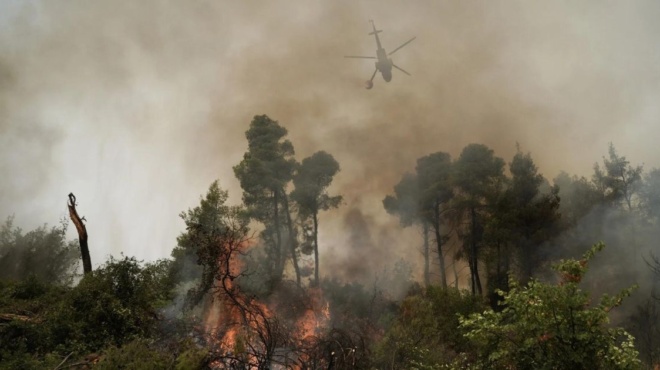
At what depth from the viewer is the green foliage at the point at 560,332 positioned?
825 cm

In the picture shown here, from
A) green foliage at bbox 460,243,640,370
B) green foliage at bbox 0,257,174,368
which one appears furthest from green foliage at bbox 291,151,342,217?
green foliage at bbox 460,243,640,370

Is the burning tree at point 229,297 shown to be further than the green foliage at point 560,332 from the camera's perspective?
Yes

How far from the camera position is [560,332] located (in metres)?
8.52

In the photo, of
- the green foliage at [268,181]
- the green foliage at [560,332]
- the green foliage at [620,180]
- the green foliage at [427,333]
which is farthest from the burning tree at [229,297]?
the green foliage at [620,180]

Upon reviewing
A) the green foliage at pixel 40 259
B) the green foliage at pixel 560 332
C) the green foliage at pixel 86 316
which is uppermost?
the green foliage at pixel 40 259

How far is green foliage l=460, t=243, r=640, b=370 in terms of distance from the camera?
825 centimetres

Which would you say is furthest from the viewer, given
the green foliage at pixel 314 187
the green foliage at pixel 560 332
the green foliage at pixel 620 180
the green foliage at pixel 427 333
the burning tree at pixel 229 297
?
the green foliage at pixel 314 187

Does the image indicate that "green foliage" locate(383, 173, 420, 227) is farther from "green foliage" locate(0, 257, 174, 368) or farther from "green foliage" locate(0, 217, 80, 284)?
"green foliage" locate(0, 217, 80, 284)

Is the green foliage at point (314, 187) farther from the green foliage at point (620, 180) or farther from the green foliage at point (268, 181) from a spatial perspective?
the green foliage at point (620, 180)

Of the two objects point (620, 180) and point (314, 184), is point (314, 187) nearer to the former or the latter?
point (314, 184)

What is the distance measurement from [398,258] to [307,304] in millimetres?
23914

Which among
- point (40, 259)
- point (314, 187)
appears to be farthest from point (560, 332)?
point (40, 259)

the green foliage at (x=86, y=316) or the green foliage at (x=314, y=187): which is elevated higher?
the green foliage at (x=314, y=187)

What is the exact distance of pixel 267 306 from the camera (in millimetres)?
29844
